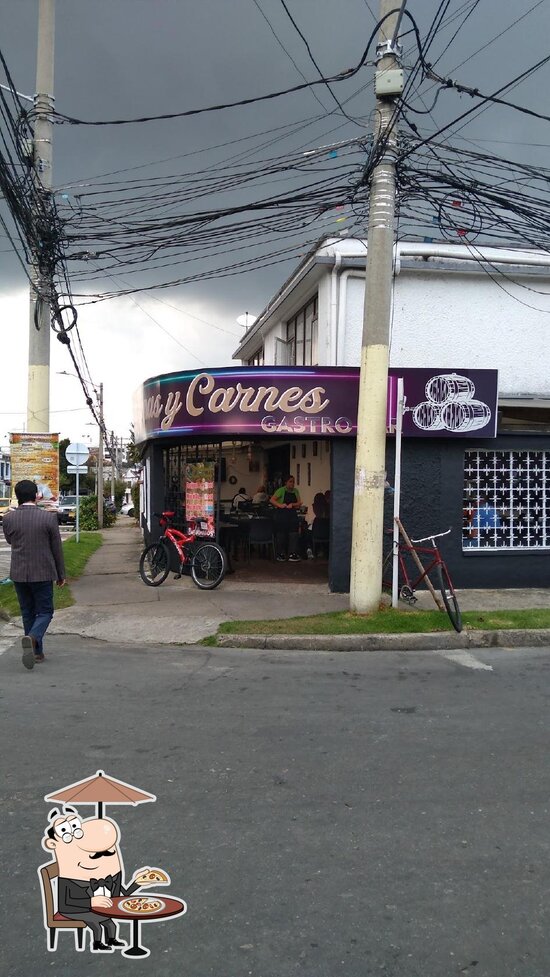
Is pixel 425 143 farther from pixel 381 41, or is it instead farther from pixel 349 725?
pixel 349 725

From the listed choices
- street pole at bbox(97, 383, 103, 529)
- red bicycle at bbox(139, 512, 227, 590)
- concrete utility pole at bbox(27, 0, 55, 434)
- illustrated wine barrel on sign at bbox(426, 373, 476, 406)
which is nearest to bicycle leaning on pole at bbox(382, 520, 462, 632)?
illustrated wine barrel on sign at bbox(426, 373, 476, 406)

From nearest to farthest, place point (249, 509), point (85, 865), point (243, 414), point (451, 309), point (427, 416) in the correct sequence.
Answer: point (85, 865)
point (427, 416)
point (243, 414)
point (451, 309)
point (249, 509)

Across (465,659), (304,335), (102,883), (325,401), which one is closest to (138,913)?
(102,883)

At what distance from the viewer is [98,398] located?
4628 cm

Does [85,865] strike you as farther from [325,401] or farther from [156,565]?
[156,565]

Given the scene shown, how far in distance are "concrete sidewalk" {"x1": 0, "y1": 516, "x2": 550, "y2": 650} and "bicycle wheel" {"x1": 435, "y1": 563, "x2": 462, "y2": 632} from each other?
15cm

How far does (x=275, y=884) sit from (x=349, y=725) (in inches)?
91.2

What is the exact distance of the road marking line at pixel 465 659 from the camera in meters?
7.58

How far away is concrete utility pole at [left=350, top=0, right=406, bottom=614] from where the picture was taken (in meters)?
9.24

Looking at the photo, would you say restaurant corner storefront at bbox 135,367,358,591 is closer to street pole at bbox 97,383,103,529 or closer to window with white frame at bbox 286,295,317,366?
window with white frame at bbox 286,295,317,366

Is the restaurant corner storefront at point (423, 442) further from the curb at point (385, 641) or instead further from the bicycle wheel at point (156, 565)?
the curb at point (385, 641)

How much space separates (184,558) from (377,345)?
196 inches

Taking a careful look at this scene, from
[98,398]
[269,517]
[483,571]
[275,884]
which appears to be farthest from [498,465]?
[98,398]

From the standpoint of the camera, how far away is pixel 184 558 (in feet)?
40.5
